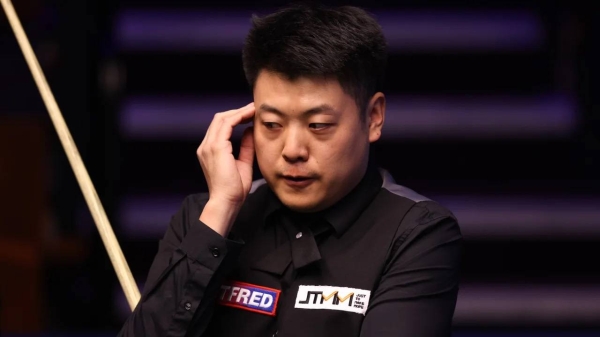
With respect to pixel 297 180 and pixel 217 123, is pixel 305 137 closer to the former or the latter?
pixel 297 180

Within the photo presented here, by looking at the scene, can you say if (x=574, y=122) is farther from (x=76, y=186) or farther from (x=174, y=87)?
(x=76, y=186)

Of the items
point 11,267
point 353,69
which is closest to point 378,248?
point 353,69

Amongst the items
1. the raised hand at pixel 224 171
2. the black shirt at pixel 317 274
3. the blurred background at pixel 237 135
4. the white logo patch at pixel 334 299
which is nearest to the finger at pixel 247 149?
the raised hand at pixel 224 171

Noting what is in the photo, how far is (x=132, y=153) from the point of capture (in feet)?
13.1

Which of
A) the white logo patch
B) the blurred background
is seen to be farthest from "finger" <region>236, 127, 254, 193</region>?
the blurred background

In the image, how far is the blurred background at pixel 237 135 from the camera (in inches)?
151

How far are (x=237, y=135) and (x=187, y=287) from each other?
212 cm

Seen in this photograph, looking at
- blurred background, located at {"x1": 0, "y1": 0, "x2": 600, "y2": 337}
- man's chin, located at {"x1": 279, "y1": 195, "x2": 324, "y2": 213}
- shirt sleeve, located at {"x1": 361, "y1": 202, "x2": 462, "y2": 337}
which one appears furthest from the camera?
blurred background, located at {"x1": 0, "y1": 0, "x2": 600, "y2": 337}

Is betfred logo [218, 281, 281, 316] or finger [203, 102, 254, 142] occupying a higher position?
finger [203, 102, 254, 142]

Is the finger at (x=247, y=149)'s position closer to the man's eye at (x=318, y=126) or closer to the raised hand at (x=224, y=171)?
the raised hand at (x=224, y=171)

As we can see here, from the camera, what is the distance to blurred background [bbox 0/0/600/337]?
3.83 metres

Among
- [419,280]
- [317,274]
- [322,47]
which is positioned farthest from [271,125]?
[419,280]

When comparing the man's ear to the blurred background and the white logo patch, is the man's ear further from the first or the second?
the blurred background

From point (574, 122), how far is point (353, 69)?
2112 millimetres
